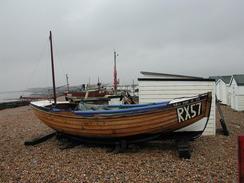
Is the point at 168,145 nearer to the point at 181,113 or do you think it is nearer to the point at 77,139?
the point at 181,113

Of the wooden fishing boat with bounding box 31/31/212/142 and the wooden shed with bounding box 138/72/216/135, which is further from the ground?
the wooden shed with bounding box 138/72/216/135

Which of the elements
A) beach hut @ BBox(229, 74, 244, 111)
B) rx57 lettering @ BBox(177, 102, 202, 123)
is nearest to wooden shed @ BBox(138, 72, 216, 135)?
rx57 lettering @ BBox(177, 102, 202, 123)

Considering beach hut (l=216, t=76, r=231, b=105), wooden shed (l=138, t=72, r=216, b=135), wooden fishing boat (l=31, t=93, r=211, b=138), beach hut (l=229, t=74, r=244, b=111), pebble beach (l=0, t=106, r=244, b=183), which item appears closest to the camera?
pebble beach (l=0, t=106, r=244, b=183)

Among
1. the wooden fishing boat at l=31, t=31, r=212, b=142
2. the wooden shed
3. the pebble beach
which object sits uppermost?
the wooden shed

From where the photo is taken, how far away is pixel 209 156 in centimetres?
745

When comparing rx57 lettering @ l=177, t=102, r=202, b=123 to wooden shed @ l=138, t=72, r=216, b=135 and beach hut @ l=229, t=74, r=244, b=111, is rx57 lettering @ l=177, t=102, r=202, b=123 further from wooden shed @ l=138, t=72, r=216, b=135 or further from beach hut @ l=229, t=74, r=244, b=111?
beach hut @ l=229, t=74, r=244, b=111

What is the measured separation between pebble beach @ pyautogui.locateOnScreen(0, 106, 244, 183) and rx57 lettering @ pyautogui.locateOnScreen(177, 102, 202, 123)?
108 cm

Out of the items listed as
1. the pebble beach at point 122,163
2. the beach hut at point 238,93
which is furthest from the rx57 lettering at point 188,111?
the beach hut at point 238,93

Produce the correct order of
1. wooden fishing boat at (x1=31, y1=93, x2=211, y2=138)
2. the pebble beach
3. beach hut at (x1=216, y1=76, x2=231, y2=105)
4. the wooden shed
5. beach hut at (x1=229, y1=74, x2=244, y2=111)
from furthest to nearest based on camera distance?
beach hut at (x1=216, y1=76, x2=231, y2=105)
beach hut at (x1=229, y1=74, x2=244, y2=111)
the wooden shed
wooden fishing boat at (x1=31, y1=93, x2=211, y2=138)
the pebble beach

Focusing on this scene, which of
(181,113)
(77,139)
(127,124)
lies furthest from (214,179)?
(77,139)

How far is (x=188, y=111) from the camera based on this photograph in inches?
306

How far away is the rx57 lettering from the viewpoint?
25.3ft

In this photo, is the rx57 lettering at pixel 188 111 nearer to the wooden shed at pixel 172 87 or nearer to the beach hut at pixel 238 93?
the wooden shed at pixel 172 87

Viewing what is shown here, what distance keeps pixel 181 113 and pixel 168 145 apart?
1.65m
